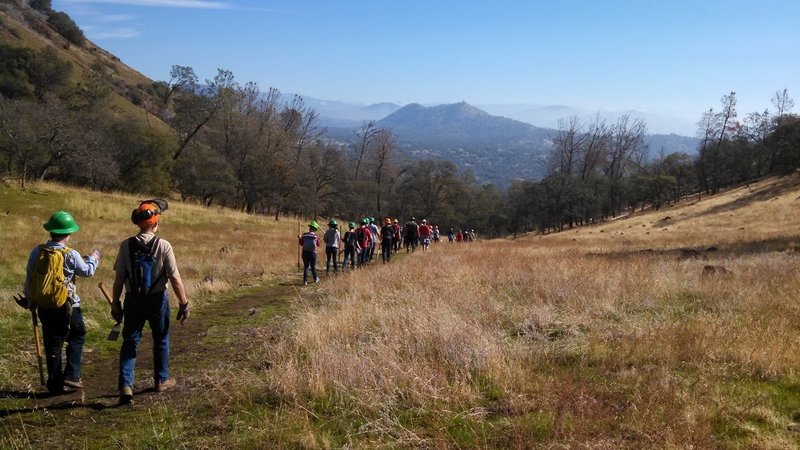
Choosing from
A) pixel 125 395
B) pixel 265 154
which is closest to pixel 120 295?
pixel 125 395

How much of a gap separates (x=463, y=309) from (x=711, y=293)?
396cm

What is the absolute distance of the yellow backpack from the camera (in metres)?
5.24

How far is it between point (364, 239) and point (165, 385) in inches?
496

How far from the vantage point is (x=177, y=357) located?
7.03 meters

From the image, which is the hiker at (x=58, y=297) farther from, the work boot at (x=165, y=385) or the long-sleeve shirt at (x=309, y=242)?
the long-sleeve shirt at (x=309, y=242)

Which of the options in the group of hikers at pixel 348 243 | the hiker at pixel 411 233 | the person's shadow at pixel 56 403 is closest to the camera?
the person's shadow at pixel 56 403

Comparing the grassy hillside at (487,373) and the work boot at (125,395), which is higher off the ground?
the grassy hillside at (487,373)

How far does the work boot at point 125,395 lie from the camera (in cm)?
518

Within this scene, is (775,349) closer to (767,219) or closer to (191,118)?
(767,219)

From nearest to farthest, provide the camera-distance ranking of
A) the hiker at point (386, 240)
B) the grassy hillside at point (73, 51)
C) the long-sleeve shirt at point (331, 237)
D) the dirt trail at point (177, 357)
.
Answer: the dirt trail at point (177, 357) < the long-sleeve shirt at point (331, 237) < the hiker at point (386, 240) < the grassy hillside at point (73, 51)

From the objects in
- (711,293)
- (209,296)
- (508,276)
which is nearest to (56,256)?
(209,296)

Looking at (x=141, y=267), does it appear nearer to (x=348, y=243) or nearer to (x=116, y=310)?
(x=116, y=310)

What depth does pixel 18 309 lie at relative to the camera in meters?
9.23

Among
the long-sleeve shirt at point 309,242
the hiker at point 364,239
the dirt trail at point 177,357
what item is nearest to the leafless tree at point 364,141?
the hiker at point 364,239
